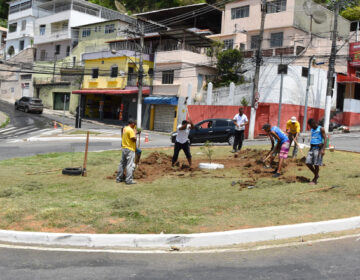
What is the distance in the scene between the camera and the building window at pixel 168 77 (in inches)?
1356

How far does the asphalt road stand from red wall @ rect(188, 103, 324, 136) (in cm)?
2193

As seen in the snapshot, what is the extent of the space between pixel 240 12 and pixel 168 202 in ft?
113

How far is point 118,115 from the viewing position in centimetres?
4072

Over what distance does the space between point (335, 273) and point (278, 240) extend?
4.50ft

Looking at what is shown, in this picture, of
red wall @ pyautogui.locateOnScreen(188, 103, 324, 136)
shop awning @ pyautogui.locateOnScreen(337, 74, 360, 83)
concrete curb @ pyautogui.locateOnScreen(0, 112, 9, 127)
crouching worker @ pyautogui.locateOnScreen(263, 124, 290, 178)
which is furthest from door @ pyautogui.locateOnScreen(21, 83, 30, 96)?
crouching worker @ pyautogui.locateOnScreen(263, 124, 290, 178)

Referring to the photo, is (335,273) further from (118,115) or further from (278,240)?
Result: (118,115)

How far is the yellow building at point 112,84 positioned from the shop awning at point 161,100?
41.1 inches

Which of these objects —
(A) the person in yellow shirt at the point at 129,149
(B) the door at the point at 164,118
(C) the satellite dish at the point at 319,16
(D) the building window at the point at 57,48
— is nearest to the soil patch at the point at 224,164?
(A) the person in yellow shirt at the point at 129,149

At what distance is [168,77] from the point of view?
114ft

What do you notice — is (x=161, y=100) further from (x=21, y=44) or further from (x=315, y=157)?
(x=21, y=44)

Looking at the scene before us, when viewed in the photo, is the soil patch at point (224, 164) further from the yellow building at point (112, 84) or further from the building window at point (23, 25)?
the building window at point (23, 25)

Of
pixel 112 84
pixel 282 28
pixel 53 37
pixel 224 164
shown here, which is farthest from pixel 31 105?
pixel 224 164

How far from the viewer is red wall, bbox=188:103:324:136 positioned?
2783 centimetres

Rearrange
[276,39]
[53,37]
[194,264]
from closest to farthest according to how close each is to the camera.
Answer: [194,264]
[276,39]
[53,37]
